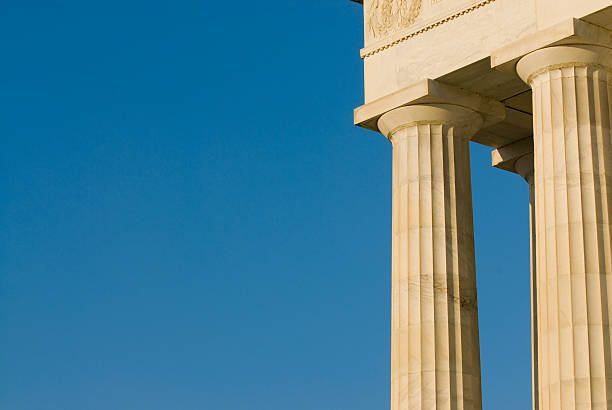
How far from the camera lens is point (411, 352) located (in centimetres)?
8981

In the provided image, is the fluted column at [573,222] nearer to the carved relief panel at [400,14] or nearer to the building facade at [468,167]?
the building facade at [468,167]

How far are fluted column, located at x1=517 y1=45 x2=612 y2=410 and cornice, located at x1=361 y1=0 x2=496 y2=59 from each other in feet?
22.5

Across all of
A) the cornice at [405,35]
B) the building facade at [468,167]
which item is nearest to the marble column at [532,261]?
the building facade at [468,167]

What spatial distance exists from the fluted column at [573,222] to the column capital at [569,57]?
7 centimetres

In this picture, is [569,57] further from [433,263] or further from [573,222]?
[433,263]

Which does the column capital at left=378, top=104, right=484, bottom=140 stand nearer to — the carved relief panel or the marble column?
the carved relief panel

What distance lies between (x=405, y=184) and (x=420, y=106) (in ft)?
19.3

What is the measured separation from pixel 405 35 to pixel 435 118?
6869mm

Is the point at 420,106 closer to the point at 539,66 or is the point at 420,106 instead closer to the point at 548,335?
the point at 539,66

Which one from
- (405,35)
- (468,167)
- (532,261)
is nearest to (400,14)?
(405,35)

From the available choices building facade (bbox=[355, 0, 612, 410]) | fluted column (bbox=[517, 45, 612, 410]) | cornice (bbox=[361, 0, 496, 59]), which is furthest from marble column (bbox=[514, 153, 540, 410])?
fluted column (bbox=[517, 45, 612, 410])

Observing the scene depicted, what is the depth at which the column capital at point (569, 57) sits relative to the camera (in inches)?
3297

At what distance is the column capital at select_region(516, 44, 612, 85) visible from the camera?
83750 millimetres

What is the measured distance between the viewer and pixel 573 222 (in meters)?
81.1
